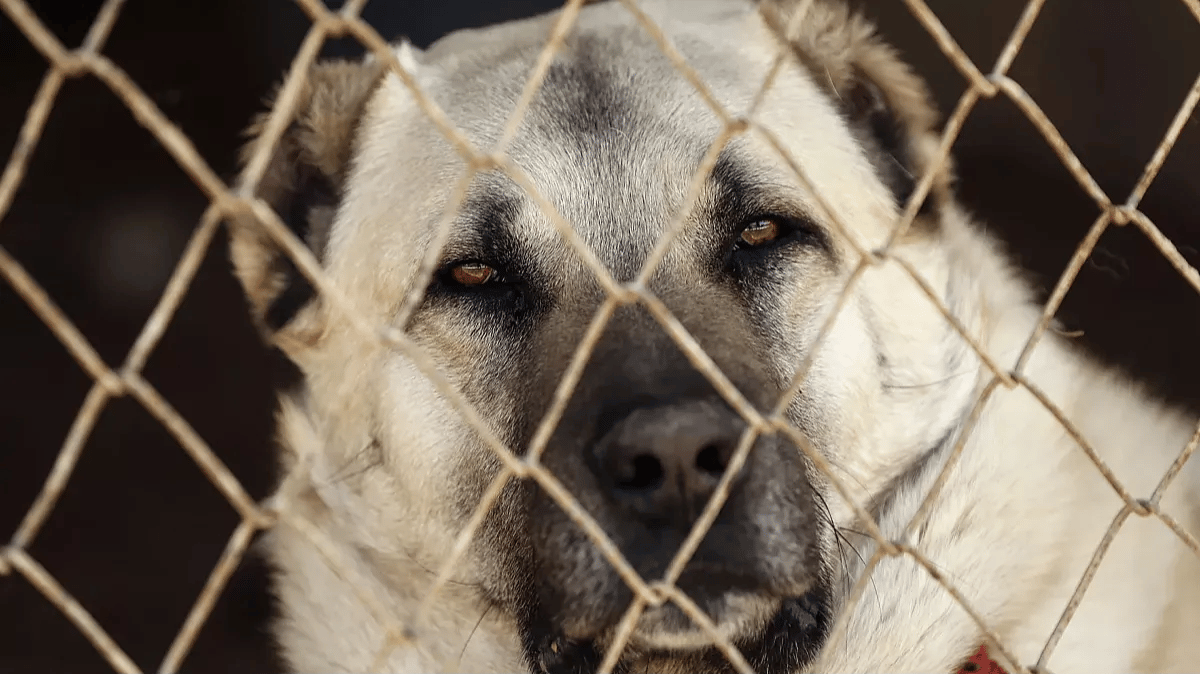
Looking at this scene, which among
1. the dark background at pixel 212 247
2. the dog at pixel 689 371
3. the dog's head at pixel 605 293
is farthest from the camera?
the dark background at pixel 212 247

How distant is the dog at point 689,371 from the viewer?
6.04 ft

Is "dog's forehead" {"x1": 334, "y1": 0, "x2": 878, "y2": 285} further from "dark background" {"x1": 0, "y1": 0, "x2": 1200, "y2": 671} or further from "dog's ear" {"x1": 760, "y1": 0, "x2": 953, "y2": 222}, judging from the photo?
"dark background" {"x1": 0, "y1": 0, "x2": 1200, "y2": 671}

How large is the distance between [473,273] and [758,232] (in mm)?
567

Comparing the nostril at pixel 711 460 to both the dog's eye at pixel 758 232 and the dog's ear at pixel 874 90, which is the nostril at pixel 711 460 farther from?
the dog's ear at pixel 874 90

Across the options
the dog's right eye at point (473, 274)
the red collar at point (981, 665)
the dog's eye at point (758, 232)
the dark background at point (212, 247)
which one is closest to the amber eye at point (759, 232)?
the dog's eye at point (758, 232)

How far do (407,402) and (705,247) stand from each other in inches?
27.5

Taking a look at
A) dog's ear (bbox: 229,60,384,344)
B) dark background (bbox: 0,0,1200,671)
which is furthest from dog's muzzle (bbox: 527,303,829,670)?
dark background (bbox: 0,0,1200,671)

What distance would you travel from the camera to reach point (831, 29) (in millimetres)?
2324

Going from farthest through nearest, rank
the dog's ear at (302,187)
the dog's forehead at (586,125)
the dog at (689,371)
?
the dog's ear at (302,187)
the dog's forehead at (586,125)
the dog at (689,371)

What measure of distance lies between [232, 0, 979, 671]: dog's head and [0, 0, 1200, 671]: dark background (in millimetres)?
1122

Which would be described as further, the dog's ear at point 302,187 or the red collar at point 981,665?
the dog's ear at point 302,187

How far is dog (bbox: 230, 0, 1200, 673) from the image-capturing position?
184cm

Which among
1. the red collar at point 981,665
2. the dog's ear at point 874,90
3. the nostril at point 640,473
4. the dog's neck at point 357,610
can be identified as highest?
the dog's ear at point 874,90

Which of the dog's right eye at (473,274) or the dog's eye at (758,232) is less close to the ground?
the dog's eye at (758,232)
